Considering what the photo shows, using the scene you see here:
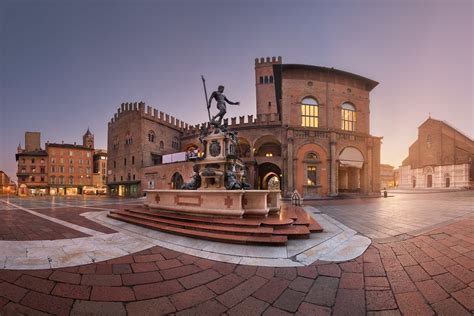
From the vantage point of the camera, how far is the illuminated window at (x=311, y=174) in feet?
80.0

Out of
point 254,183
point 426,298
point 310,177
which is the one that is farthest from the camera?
point 254,183

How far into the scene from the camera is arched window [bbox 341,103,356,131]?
2648cm

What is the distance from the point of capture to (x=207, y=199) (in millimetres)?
7180

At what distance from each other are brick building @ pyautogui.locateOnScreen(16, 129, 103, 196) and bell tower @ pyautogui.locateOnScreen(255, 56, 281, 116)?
4963 centimetres

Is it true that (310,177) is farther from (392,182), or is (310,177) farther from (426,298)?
(392,182)

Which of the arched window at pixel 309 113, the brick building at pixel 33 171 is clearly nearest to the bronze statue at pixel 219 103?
the arched window at pixel 309 113

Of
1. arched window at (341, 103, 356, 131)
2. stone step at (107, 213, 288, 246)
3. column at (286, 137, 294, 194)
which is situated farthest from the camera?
arched window at (341, 103, 356, 131)

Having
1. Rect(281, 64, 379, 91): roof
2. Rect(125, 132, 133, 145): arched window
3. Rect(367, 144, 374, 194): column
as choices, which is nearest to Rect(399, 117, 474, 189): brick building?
Rect(281, 64, 379, 91): roof

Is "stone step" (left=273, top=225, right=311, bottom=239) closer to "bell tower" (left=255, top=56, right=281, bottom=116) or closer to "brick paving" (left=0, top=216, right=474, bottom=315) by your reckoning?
"brick paving" (left=0, top=216, right=474, bottom=315)

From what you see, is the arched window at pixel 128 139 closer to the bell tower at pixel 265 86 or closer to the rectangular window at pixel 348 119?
the bell tower at pixel 265 86

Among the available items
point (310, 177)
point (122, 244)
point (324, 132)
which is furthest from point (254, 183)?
point (122, 244)

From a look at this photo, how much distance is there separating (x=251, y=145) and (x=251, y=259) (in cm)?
2324

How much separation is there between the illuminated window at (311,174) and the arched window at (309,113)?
512 centimetres

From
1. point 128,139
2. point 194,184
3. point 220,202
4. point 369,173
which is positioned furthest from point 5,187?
point 369,173
